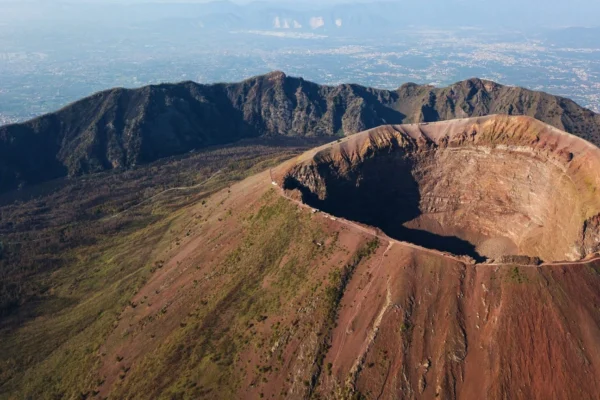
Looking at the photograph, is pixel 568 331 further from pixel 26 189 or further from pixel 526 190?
pixel 26 189

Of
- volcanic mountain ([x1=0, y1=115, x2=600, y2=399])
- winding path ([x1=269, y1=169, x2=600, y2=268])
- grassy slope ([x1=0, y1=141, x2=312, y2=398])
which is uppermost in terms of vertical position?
winding path ([x1=269, y1=169, x2=600, y2=268])

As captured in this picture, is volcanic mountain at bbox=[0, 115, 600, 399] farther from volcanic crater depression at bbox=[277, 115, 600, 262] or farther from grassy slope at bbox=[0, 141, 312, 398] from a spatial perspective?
grassy slope at bbox=[0, 141, 312, 398]

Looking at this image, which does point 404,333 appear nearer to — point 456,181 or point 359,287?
point 359,287

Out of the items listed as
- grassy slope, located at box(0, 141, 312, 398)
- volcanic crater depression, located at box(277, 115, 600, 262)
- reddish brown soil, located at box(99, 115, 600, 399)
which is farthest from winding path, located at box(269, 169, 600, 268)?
grassy slope, located at box(0, 141, 312, 398)

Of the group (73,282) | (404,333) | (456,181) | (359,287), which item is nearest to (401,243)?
(359,287)

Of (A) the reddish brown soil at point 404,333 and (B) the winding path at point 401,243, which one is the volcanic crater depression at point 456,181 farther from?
(A) the reddish brown soil at point 404,333

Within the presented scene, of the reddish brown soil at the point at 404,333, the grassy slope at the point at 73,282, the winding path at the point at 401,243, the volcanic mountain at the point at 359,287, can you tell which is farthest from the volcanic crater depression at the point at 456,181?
the grassy slope at the point at 73,282

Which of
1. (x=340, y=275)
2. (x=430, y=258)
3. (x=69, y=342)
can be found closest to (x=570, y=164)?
(x=430, y=258)
